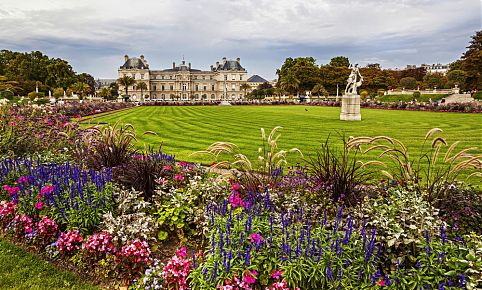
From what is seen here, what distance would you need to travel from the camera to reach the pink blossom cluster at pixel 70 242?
3877 millimetres

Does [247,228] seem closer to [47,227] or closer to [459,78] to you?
[47,227]

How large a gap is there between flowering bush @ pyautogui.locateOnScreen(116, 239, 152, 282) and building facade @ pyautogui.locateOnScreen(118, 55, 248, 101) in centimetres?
11592

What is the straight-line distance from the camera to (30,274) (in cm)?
377

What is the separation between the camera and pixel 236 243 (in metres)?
3.23

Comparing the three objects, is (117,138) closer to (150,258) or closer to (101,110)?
(150,258)

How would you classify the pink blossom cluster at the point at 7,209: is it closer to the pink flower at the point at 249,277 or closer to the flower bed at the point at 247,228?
the flower bed at the point at 247,228

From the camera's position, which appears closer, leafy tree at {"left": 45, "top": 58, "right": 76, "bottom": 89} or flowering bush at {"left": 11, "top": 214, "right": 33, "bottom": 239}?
flowering bush at {"left": 11, "top": 214, "right": 33, "bottom": 239}

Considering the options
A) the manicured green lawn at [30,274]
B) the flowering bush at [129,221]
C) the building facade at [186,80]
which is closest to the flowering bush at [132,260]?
the flowering bush at [129,221]

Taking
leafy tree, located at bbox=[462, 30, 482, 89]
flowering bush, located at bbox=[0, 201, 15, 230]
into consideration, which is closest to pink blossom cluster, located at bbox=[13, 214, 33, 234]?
flowering bush, located at bbox=[0, 201, 15, 230]

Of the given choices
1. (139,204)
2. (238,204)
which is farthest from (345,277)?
(139,204)

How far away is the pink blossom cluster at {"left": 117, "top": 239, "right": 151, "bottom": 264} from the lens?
11.6 ft

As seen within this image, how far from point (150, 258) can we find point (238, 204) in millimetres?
1247

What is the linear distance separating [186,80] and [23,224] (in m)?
124

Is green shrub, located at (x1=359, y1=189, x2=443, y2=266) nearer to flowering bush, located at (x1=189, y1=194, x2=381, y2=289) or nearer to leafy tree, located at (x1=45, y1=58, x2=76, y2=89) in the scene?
flowering bush, located at (x1=189, y1=194, x2=381, y2=289)
